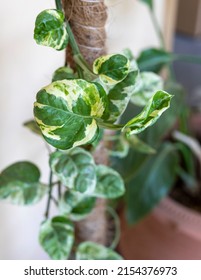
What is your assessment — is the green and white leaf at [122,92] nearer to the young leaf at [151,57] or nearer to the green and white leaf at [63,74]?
the green and white leaf at [63,74]

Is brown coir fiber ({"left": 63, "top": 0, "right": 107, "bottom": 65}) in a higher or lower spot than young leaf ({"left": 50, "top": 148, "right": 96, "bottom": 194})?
higher

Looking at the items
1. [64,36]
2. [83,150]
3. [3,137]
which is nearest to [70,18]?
[64,36]

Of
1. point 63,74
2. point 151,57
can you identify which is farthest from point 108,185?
point 151,57

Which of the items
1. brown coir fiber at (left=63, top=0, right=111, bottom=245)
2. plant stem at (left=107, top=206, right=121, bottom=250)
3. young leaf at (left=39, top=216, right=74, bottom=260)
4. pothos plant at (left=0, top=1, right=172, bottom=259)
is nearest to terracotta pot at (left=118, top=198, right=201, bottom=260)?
plant stem at (left=107, top=206, right=121, bottom=250)

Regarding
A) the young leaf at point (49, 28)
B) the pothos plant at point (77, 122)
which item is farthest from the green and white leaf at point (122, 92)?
the young leaf at point (49, 28)

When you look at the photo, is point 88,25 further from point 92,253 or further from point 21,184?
point 92,253

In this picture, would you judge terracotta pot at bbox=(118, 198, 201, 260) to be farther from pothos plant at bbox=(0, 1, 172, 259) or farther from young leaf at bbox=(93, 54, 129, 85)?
young leaf at bbox=(93, 54, 129, 85)
